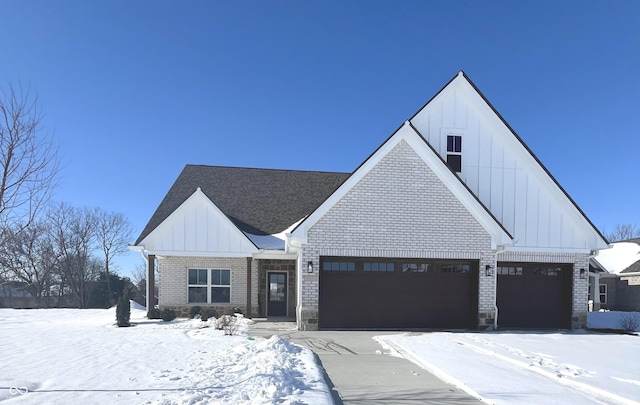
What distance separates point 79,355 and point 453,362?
297 inches

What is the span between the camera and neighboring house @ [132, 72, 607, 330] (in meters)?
12.5

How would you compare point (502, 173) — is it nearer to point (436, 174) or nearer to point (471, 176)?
point (471, 176)

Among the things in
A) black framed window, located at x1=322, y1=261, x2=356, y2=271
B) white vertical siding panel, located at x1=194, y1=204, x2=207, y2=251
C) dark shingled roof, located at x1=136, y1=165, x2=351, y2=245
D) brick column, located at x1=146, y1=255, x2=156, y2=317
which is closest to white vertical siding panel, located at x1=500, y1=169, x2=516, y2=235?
black framed window, located at x1=322, y1=261, x2=356, y2=271

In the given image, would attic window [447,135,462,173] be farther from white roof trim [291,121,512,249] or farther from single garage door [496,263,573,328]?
single garage door [496,263,573,328]

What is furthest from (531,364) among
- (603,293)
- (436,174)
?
(603,293)

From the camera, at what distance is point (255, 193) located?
62.5ft

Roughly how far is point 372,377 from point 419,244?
21.0 ft

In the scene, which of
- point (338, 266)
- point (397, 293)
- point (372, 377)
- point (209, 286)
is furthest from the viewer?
point (209, 286)

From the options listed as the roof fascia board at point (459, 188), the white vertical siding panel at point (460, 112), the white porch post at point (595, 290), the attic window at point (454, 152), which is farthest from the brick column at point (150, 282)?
the white porch post at point (595, 290)

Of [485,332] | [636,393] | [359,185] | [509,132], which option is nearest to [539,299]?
[485,332]

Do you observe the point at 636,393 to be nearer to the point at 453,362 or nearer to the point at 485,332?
the point at 453,362

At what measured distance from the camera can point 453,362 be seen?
7793mm

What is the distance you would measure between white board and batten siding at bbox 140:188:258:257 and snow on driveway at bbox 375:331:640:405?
21.5 ft

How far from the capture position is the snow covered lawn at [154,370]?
5398 mm
